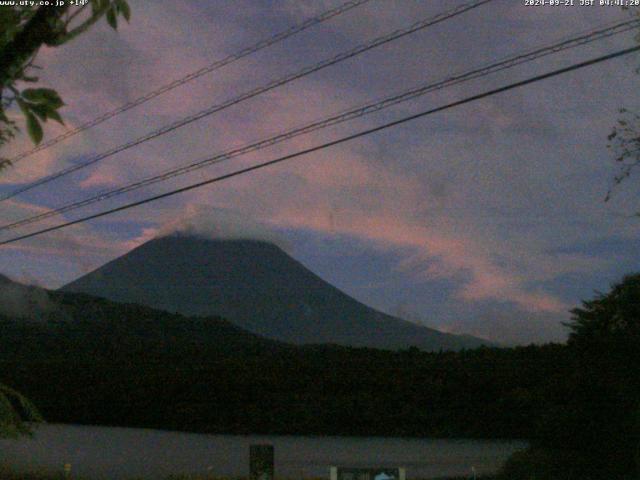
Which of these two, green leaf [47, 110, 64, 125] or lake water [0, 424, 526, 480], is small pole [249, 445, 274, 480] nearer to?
lake water [0, 424, 526, 480]

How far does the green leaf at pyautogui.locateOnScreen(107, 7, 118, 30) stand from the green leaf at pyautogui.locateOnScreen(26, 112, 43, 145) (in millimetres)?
658

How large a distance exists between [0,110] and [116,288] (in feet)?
428

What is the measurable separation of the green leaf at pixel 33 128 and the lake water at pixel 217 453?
1262 centimetres

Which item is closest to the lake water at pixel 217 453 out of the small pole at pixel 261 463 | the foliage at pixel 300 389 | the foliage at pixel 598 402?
the foliage at pixel 300 389

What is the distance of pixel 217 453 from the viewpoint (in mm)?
22766

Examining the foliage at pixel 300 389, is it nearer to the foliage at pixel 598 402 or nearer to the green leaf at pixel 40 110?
the foliage at pixel 598 402

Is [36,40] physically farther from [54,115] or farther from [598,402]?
[598,402]

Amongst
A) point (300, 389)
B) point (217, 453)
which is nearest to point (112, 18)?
point (217, 453)

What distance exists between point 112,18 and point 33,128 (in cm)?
73

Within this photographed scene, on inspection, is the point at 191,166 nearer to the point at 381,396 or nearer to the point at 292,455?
the point at 292,455

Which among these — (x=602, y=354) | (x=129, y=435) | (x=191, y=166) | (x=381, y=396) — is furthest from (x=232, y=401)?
(x=602, y=354)

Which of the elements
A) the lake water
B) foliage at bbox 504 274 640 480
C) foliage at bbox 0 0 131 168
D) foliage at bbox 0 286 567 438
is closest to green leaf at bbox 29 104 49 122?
foliage at bbox 0 0 131 168

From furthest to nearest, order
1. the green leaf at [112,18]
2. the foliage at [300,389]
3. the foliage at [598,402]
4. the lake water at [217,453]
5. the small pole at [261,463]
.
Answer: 1. the foliage at [300,389]
2. the lake water at [217,453]
3. the foliage at [598,402]
4. the small pole at [261,463]
5. the green leaf at [112,18]

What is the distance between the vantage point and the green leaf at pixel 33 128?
3.84 metres
